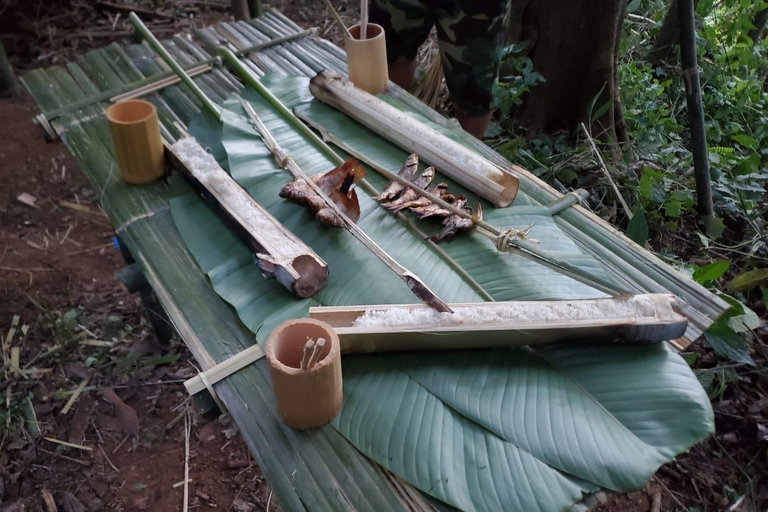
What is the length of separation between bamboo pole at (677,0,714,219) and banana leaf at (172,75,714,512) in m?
0.76

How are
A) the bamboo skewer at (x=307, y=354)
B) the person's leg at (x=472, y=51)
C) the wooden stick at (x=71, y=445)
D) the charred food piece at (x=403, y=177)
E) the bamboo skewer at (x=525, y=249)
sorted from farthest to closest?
the wooden stick at (x=71, y=445), the person's leg at (x=472, y=51), the charred food piece at (x=403, y=177), the bamboo skewer at (x=525, y=249), the bamboo skewer at (x=307, y=354)

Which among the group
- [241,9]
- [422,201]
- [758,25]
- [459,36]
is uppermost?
[758,25]

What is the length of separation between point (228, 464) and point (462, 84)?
1452mm

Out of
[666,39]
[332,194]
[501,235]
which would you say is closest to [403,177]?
[332,194]

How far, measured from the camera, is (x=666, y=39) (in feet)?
8.62

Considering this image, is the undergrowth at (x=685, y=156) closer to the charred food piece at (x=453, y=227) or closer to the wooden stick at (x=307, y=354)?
the charred food piece at (x=453, y=227)

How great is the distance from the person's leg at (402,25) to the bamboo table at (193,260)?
7.2 inches

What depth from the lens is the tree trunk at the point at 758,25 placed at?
2.61 meters

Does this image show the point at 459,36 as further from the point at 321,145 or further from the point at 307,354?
the point at 307,354

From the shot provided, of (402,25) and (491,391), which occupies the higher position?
(402,25)

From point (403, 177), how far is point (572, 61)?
4.20ft

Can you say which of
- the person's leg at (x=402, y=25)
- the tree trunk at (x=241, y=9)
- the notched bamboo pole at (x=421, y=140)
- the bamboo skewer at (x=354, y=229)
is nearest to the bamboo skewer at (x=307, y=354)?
the bamboo skewer at (x=354, y=229)

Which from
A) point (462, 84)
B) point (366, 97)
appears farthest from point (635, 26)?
point (366, 97)

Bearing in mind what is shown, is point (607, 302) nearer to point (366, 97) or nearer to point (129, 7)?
point (366, 97)
